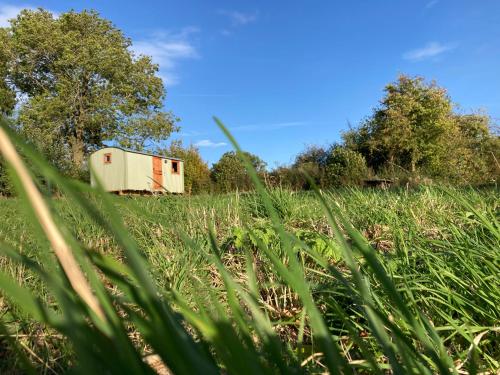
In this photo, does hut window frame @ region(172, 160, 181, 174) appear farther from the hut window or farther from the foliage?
the foliage

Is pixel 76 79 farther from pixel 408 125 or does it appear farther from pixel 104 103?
pixel 408 125

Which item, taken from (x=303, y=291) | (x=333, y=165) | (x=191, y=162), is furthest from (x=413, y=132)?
(x=303, y=291)

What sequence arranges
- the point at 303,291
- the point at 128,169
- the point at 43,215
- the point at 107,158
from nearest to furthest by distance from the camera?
1. the point at 43,215
2. the point at 303,291
3. the point at 128,169
4. the point at 107,158

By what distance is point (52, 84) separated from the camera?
1112 inches

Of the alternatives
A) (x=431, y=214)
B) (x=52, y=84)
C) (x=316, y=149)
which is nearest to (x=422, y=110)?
(x=316, y=149)

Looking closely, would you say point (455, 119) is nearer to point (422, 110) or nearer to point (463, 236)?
point (422, 110)

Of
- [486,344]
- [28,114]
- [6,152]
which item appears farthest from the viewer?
[28,114]

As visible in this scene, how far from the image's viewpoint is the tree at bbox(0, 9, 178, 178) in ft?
89.1

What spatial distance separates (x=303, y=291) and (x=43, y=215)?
244 millimetres

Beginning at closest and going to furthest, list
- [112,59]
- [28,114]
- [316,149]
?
[28,114], [112,59], [316,149]

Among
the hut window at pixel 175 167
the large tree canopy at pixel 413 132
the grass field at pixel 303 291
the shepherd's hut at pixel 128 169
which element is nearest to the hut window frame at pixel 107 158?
the shepherd's hut at pixel 128 169

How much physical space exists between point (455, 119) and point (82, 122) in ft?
81.3

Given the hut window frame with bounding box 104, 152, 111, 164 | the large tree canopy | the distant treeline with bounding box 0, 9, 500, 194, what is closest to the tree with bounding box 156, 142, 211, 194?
the distant treeline with bounding box 0, 9, 500, 194

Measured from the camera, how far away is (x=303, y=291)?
0.43m
